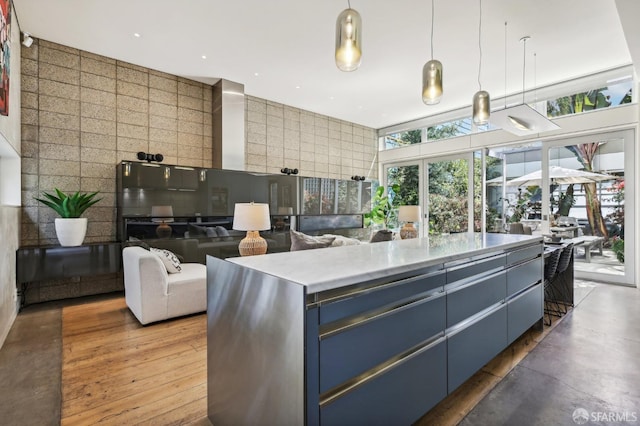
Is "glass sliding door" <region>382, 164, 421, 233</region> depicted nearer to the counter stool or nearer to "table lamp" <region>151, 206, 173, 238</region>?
the counter stool

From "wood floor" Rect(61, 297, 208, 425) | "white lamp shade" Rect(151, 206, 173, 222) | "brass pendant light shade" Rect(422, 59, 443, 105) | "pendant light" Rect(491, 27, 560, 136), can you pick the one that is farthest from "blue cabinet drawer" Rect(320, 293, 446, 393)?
"white lamp shade" Rect(151, 206, 173, 222)

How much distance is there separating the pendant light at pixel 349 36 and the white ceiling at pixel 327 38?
5.34 ft

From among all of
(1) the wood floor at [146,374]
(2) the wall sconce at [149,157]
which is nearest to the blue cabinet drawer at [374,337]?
(1) the wood floor at [146,374]

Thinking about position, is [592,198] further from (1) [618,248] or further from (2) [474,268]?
(2) [474,268]

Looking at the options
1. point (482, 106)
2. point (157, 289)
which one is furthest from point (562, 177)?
point (157, 289)

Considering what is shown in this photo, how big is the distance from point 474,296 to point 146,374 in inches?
92.9

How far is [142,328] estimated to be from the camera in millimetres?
3258

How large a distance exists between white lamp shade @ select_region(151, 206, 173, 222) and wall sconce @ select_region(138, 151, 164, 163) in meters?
0.81

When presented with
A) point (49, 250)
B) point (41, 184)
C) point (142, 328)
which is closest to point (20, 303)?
point (49, 250)

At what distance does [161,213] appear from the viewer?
4.52m

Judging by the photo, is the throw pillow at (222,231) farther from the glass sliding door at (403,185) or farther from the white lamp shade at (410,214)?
the glass sliding door at (403,185)

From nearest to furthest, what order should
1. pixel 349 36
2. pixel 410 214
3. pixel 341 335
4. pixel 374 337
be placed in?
pixel 341 335
pixel 374 337
pixel 349 36
pixel 410 214

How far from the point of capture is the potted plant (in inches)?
153

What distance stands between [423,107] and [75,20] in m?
5.92
